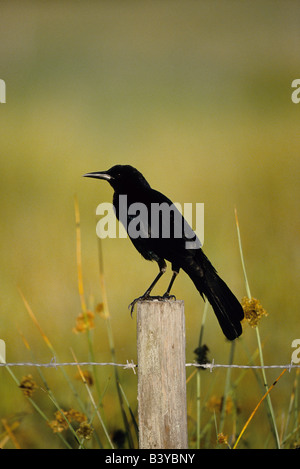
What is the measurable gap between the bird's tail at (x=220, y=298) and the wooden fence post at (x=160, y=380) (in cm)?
57

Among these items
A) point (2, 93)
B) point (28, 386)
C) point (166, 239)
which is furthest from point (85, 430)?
point (2, 93)

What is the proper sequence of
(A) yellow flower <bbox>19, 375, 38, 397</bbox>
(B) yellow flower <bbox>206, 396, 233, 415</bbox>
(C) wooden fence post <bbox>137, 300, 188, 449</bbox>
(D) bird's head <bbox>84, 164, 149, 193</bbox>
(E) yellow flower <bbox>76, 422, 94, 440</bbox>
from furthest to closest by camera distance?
(D) bird's head <bbox>84, 164, 149, 193</bbox> < (B) yellow flower <bbox>206, 396, 233, 415</bbox> < (A) yellow flower <bbox>19, 375, 38, 397</bbox> < (E) yellow flower <bbox>76, 422, 94, 440</bbox> < (C) wooden fence post <bbox>137, 300, 188, 449</bbox>

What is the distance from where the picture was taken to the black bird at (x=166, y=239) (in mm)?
2637

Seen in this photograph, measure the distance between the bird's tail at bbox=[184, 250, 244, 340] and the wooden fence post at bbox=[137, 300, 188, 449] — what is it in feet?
1.87

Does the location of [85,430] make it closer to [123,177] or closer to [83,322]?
[83,322]

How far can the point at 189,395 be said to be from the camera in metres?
3.10

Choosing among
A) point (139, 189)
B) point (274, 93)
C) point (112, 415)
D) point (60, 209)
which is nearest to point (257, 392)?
point (112, 415)

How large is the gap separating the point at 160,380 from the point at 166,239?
1028 millimetres

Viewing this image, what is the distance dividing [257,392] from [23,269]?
278 cm

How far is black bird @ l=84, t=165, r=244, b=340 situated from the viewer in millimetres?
2637

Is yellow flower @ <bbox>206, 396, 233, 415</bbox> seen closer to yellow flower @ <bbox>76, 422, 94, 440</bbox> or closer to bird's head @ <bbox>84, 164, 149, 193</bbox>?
yellow flower @ <bbox>76, 422, 94, 440</bbox>

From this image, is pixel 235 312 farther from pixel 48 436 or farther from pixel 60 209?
pixel 60 209

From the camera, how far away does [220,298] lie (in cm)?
265

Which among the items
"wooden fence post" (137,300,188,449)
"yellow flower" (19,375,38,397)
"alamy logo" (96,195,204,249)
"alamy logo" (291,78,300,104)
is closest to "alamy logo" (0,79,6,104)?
"alamy logo" (291,78,300,104)
